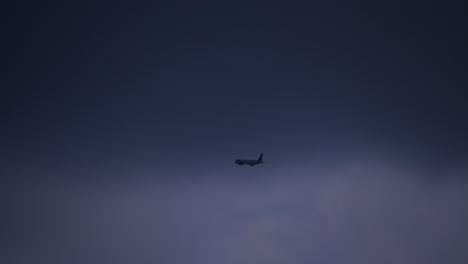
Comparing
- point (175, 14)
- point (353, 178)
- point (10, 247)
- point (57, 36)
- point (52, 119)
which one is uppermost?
point (175, 14)

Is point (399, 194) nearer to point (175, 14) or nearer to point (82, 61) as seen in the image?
point (175, 14)

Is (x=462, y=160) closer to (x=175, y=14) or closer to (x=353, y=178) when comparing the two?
(x=353, y=178)

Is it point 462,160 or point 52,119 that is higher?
point 52,119

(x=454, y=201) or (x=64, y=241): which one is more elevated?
(x=454, y=201)

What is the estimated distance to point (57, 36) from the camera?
33.8ft

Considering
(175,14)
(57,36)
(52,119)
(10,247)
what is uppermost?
(175,14)

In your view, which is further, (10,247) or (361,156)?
(361,156)

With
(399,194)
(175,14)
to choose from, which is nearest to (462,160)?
(399,194)

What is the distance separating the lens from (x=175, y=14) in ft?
34.6

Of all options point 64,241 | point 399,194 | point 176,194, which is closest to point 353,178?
point 399,194

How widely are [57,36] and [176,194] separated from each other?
258 inches

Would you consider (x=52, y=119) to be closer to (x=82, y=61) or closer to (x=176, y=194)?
(x=82, y=61)

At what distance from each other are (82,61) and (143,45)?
206 cm

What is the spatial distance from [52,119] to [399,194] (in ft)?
39.2
